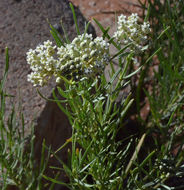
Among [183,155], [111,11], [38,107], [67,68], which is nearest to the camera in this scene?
[67,68]

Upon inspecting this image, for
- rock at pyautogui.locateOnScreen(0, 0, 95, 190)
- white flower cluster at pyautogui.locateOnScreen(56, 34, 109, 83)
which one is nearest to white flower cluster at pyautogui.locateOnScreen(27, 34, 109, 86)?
white flower cluster at pyautogui.locateOnScreen(56, 34, 109, 83)

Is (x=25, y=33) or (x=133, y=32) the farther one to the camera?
(x=25, y=33)

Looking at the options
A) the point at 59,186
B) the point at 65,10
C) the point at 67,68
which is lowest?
the point at 59,186

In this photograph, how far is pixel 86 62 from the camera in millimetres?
631

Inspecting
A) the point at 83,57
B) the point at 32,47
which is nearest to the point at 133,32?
the point at 83,57

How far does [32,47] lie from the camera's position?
1.19 metres

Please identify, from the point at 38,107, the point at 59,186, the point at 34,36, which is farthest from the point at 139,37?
the point at 59,186

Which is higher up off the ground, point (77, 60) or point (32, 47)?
point (32, 47)

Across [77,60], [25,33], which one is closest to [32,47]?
[25,33]

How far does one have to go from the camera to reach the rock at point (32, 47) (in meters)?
1.09

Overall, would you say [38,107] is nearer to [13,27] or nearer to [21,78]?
[21,78]

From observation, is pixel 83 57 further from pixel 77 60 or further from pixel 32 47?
pixel 32 47

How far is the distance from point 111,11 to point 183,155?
956mm

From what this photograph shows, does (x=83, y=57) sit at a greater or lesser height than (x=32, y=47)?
lesser
